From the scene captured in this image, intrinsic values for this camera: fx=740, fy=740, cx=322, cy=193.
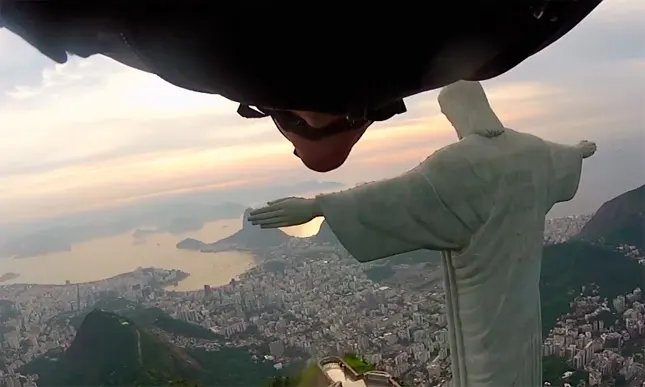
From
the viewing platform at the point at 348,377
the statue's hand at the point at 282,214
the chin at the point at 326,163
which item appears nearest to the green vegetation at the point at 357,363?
the viewing platform at the point at 348,377

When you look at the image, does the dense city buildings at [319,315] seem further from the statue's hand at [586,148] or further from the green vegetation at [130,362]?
the statue's hand at [586,148]

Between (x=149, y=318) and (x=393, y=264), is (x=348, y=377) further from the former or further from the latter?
(x=149, y=318)

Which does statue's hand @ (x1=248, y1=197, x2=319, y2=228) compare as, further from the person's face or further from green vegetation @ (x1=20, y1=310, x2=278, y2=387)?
the person's face

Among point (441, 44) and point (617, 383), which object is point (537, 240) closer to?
point (617, 383)

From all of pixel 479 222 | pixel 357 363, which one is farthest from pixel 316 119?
pixel 357 363

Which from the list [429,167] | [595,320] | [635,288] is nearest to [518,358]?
[429,167]

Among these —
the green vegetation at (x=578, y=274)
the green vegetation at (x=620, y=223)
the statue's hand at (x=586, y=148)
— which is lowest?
the green vegetation at (x=578, y=274)
